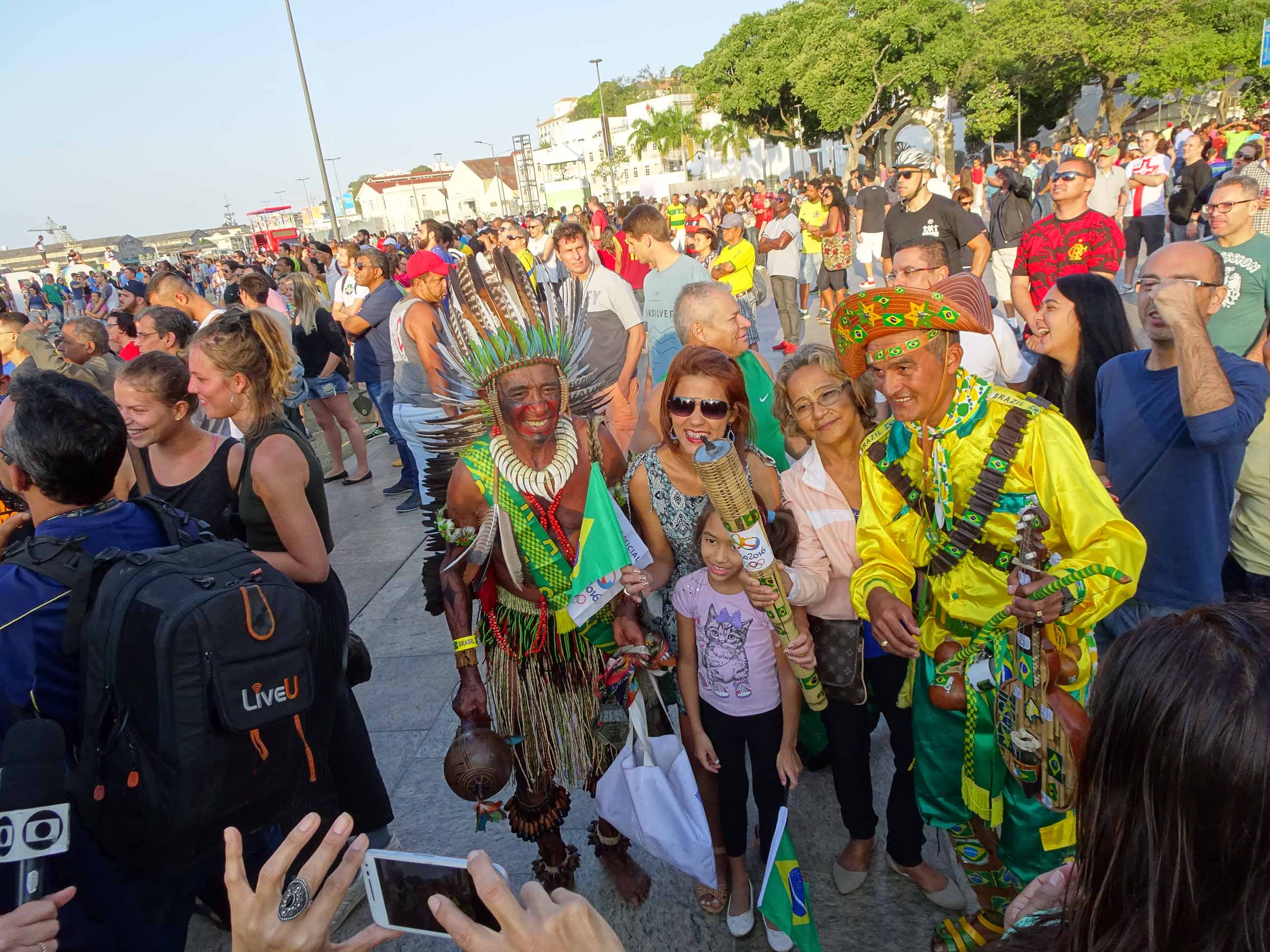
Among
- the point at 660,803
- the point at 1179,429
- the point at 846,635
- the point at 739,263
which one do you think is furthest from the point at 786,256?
the point at 660,803

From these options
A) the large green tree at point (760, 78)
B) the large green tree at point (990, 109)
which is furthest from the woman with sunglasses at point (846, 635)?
the large green tree at point (760, 78)

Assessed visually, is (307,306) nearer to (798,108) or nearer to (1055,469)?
(1055,469)

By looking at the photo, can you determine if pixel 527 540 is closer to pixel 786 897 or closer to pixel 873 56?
pixel 786 897

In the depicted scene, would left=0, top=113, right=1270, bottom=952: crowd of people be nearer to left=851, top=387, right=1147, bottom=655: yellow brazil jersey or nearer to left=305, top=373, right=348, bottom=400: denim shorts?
left=851, top=387, right=1147, bottom=655: yellow brazil jersey

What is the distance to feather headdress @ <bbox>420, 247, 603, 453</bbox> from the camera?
2.57m

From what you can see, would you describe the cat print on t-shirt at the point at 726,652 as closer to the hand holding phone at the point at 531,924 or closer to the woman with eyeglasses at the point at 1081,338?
the hand holding phone at the point at 531,924

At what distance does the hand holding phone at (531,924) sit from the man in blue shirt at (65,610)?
3.99 ft

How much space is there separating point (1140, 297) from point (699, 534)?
66.9 inches

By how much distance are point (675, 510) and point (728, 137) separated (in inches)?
2063

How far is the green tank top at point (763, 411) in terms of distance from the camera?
352 cm

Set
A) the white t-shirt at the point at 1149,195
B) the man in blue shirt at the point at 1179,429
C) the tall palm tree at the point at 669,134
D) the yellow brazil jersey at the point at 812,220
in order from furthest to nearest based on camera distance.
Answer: the tall palm tree at the point at 669,134, the yellow brazil jersey at the point at 812,220, the white t-shirt at the point at 1149,195, the man in blue shirt at the point at 1179,429

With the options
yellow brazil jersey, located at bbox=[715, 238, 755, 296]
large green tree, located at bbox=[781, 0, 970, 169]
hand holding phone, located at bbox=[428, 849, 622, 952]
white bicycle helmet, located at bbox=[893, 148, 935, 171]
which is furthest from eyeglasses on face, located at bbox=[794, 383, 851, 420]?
large green tree, located at bbox=[781, 0, 970, 169]

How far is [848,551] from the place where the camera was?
2.51 metres

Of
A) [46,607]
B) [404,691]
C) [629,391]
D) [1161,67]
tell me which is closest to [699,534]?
[46,607]
